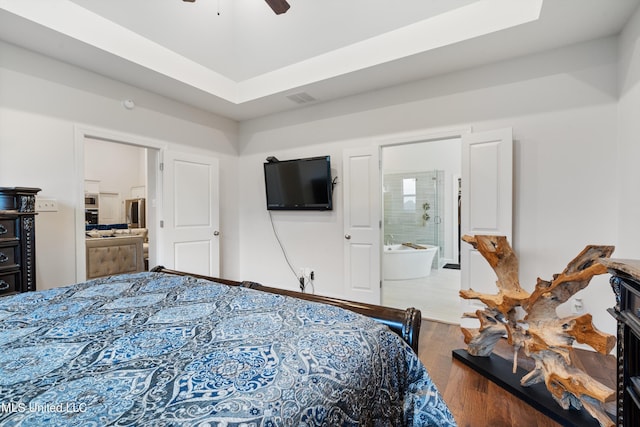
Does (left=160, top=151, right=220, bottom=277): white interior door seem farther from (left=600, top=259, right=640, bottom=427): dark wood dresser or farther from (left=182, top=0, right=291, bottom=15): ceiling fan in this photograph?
(left=600, top=259, right=640, bottom=427): dark wood dresser

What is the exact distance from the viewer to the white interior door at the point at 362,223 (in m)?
3.41

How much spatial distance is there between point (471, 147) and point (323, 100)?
1.88m

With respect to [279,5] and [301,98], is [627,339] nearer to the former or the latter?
[279,5]

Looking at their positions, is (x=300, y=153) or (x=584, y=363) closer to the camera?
(x=584, y=363)

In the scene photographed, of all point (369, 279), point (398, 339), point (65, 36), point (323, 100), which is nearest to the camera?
point (398, 339)

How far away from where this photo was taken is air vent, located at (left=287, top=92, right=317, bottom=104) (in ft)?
11.6

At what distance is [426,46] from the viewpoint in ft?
8.63

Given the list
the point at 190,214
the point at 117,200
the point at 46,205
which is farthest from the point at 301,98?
the point at 117,200

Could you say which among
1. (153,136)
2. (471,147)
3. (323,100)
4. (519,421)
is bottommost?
(519,421)

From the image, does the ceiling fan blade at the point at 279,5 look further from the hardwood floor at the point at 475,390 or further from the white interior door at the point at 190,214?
the hardwood floor at the point at 475,390

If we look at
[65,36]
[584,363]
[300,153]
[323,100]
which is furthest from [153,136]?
[584,363]

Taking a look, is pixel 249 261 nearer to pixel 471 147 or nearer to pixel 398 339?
pixel 471 147

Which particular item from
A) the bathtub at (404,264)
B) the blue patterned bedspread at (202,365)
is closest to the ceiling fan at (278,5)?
the blue patterned bedspread at (202,365)

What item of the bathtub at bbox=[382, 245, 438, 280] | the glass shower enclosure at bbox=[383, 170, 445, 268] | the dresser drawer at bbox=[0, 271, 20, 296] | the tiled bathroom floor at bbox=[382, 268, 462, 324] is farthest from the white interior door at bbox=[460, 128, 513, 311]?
the dresser drawer at bbox=[0, 271, 20, 296]
